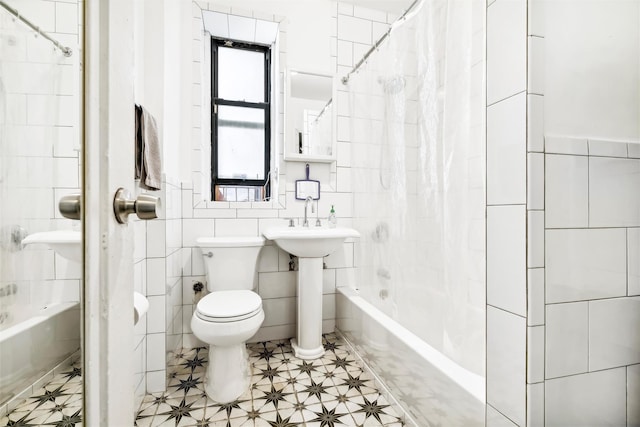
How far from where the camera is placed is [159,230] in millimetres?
1491

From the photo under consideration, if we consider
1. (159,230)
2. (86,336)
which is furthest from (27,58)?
(159,230)

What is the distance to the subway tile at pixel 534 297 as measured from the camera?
70 cm

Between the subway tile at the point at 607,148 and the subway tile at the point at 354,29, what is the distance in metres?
1.94

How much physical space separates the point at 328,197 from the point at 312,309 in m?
0.80

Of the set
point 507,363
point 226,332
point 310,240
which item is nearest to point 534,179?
point 507,363

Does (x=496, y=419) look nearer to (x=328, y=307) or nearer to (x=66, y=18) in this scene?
(x=66, y=18)

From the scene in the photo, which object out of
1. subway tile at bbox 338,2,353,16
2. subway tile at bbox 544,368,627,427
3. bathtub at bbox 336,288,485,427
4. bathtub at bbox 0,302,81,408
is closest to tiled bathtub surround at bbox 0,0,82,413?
bathtub at bbox 0,302,81,408

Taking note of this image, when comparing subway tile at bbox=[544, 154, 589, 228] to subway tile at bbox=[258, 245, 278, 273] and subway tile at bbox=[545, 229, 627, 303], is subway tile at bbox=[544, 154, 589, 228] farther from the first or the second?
subway tile at bbox=[258, 245, 278, 273]

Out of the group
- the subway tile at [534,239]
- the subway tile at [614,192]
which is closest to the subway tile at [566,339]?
the subway tile at [534,239]

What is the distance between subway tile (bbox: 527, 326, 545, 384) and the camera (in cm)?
70

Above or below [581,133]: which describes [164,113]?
above

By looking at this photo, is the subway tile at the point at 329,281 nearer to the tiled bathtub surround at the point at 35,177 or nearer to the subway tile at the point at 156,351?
the subway tile at the point at 156,351

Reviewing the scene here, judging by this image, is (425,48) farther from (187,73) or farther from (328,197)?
(187,73)

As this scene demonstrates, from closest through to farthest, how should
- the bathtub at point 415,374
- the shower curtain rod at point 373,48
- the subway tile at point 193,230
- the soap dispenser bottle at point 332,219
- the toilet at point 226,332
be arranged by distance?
the bathtub at point 415,374 < the toilet at point 226,332 < the shower curtain rod at point 373,48 < the subway tile at point 193,230 < the soap dispenser bottle at point 332,219
